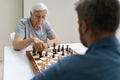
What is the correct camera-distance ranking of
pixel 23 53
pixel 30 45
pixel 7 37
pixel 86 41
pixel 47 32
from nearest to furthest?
1. pixel 86 41
2. pixel 23 53
3. pixel 30 45
4. pixel 47 32
5. pixel 7 37

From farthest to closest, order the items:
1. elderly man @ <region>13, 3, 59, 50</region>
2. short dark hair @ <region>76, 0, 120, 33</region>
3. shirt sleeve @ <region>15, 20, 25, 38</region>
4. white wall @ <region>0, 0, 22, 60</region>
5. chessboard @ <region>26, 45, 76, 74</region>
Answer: white wall @ <region>0, 0, 22, 60</region> → shirt sleeve @ <region>15, 20, 25, 38</region> → elderly man @ <region>13, 3, 59, 50</region> → chessboard @ <region>26, 45, 76, 74</region> → short dark hair @ <region>76, 0, 120, 33</region>

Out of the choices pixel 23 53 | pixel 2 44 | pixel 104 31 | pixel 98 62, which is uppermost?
pixel 104 31

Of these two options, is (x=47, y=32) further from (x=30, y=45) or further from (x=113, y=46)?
(x=113, y=46)

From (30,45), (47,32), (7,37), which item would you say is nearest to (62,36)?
(7,37)

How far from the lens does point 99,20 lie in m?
0.86

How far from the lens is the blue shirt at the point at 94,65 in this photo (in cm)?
Answer: 88

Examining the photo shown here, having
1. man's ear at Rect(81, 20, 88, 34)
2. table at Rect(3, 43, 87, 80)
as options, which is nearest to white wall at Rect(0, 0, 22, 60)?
table at Rect(3, 43, 87, 80)

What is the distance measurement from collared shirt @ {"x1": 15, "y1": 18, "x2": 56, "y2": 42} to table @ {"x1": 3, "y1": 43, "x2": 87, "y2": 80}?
0.27 meters

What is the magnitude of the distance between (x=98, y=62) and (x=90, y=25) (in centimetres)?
15

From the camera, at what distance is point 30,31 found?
267 centimetres

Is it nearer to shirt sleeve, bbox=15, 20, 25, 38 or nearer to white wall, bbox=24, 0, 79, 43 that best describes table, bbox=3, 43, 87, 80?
shirt sleeve, bbox=15, 20, 25, 38

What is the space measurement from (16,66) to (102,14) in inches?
47.4

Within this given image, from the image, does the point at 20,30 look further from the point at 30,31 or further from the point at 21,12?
the point at 21,12

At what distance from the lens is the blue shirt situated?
875 millimetres
